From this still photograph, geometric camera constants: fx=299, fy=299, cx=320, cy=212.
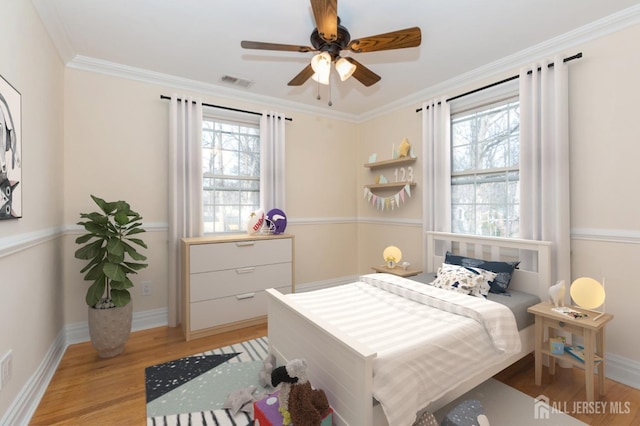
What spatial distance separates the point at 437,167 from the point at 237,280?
2.58 metres

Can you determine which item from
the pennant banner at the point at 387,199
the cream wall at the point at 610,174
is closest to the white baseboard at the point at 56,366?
the cream wall at the point at 610,174

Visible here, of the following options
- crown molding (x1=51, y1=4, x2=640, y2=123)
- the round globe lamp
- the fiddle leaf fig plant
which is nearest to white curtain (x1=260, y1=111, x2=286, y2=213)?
crown molding (x1=51, y1=4, x2=640, y2=123)

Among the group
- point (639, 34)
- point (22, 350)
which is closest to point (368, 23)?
point (639, 34)

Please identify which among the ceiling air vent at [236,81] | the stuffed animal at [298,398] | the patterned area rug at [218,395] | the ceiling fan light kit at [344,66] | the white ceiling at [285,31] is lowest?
the patterned area rug at [218,395]

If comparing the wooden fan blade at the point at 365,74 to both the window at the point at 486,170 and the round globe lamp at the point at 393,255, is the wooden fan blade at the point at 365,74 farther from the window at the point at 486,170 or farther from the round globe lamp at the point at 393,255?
the round globe lamp at the point at 393,255

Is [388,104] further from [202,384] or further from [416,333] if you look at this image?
[202,384]

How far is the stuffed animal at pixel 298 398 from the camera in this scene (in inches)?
55.5

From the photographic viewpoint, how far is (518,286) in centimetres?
263

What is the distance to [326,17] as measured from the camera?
170 cm

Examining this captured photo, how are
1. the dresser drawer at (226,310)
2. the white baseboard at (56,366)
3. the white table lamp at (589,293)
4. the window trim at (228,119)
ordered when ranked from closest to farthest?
the white baseboard at (56,366) → the white table lamp at (589,293) → the dresser drawer at (226,310) → the window trim at (228,119)

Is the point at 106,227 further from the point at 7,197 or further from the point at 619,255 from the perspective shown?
the point at 619,255

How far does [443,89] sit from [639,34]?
1.57m

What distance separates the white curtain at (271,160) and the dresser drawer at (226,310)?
1157mm

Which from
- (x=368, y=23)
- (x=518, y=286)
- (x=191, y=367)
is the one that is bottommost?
(x=191, y=367)
